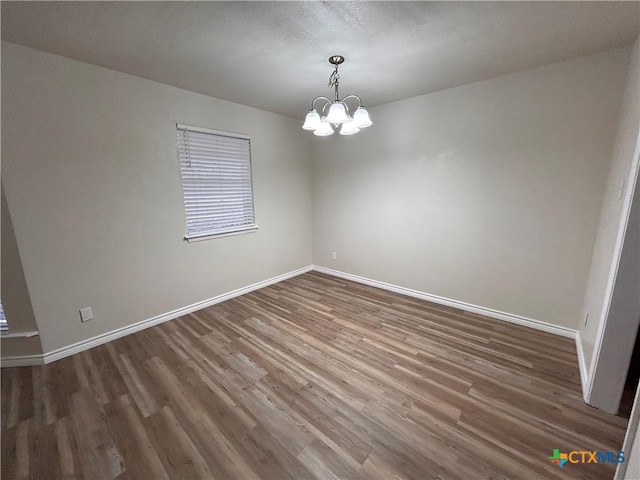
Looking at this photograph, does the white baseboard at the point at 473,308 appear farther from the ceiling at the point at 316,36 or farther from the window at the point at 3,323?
the window at the point at 3,323

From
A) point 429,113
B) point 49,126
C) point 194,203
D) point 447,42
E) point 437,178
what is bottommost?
point 194,203

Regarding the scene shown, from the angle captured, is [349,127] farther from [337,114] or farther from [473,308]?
[473,308]

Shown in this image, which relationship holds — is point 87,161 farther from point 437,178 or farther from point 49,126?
point 437,178

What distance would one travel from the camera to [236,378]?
6.50 feet

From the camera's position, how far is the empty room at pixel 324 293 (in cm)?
149

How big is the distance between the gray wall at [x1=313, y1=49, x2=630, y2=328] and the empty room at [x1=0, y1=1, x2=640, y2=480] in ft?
0.07

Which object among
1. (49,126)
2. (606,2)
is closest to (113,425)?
(49,126)

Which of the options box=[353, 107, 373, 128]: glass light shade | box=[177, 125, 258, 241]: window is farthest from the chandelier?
box=[177, 125, 258, 241]: window

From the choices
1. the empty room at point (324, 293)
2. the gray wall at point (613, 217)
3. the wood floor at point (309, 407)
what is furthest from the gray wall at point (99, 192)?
the gray wall at point (613, 217)

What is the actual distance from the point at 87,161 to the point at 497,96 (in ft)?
12.9

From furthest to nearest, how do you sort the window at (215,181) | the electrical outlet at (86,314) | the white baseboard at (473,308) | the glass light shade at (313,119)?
the window at (215,181), the white baseboard at (473,308), the electrical outlet at (86,314), the glass light shade at (313,119)

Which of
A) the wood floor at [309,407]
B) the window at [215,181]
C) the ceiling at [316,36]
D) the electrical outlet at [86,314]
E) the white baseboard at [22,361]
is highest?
the ceiling at [316,36]

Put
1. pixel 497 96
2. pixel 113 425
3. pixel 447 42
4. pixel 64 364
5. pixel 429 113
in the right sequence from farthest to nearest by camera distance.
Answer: pixel 429 113 < pixel 497 96 < pixel 64 364 < pixel 447 42 < pixel 113 425

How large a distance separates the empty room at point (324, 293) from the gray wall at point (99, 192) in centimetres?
2
